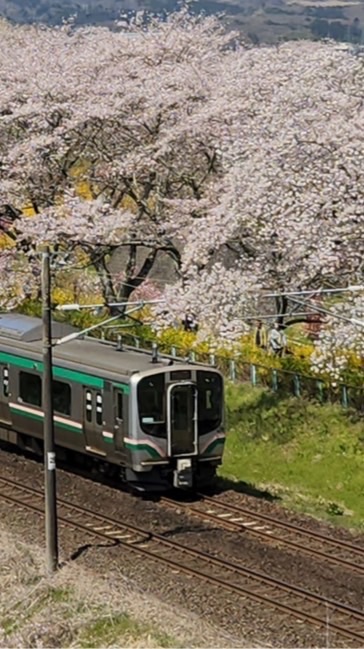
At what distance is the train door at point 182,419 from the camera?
21906 mm

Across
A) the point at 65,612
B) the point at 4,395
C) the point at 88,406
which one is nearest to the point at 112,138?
the point at 4,395

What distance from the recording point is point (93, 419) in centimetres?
2284

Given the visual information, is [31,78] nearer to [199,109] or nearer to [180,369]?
[199,109]

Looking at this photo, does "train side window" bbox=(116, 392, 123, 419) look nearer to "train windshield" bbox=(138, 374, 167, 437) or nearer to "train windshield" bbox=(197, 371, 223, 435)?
"train windshield" bbox=(138, 374, 167, 437)

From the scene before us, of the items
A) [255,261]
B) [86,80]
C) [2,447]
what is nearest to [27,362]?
[2,447]

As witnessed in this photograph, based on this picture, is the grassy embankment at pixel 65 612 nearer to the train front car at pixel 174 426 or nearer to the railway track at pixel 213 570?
the railway track at pixel 213 570

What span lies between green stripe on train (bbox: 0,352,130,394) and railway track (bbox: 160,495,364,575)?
2.44m

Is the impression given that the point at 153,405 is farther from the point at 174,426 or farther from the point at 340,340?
the point at 340,340

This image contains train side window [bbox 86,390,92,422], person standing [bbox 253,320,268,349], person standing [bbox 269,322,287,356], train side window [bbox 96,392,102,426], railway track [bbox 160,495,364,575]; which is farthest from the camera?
person standing [bbox 253,320,268,349]

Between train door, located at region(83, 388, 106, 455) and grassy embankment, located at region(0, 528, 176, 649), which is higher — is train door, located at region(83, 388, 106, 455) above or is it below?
above

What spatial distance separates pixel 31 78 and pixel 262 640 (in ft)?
71.4

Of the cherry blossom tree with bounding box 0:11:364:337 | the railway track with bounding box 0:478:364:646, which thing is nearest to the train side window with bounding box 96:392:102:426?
the railway track with bounding box 0:478:364:646

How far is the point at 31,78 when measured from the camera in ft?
111

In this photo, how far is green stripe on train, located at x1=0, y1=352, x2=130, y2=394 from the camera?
22516 millimetres
